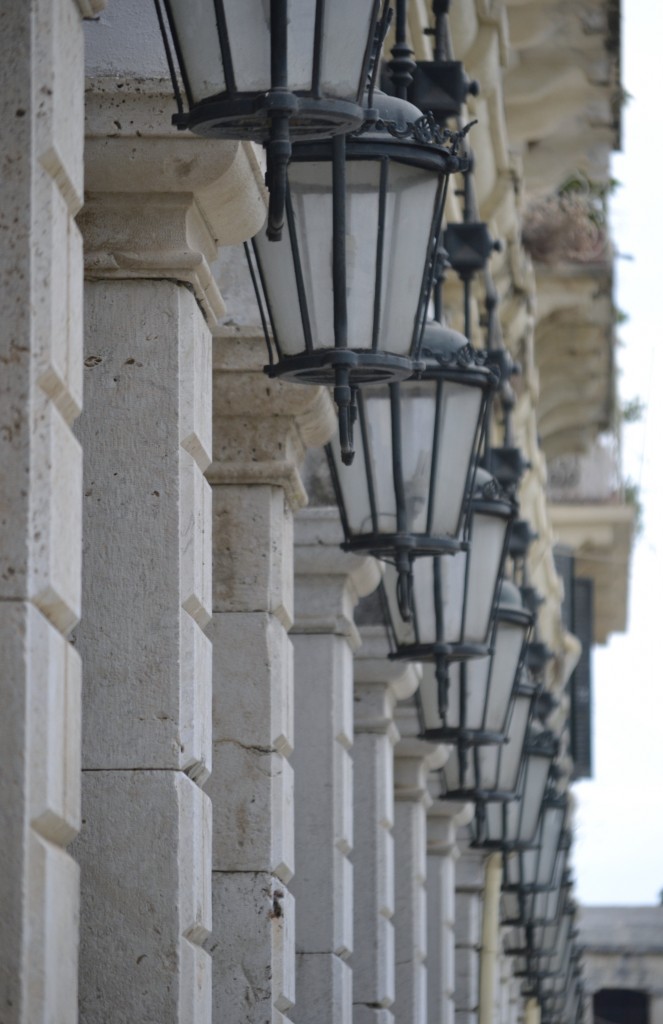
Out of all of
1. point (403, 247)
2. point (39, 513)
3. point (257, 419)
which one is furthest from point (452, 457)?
point (39, 513)

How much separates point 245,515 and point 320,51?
3081mm

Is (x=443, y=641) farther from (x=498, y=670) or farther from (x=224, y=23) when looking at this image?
(x=224, y=23)

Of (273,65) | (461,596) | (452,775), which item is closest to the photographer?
(273,65)

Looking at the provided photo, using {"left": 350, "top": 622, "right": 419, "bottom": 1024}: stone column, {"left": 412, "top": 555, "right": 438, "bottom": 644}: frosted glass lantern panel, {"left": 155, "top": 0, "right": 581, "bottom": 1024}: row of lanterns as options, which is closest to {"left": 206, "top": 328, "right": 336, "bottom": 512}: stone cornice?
{"left": 155, "top": 0, "right": 581, "bottom": 1024}: row of lanterns

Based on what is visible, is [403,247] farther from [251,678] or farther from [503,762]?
[503,762]

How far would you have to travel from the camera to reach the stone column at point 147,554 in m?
5.82

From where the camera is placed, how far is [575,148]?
2456 cm

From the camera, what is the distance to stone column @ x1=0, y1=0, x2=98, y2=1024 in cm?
425

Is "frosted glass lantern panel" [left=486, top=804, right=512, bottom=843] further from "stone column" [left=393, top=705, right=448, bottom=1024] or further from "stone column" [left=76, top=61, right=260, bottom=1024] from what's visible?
"stone column" [left=76, top=61, right=260, bottom=1024]

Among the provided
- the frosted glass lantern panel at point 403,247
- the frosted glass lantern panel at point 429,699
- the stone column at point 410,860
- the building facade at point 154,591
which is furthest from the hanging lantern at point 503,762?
the frosted glass lantern panel at point 403,247

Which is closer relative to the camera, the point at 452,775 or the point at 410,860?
the point at 452,775

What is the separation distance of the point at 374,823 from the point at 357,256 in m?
5.86

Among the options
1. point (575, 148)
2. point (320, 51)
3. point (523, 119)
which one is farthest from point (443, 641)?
point (575, 148)

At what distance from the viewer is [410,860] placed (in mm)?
13195
